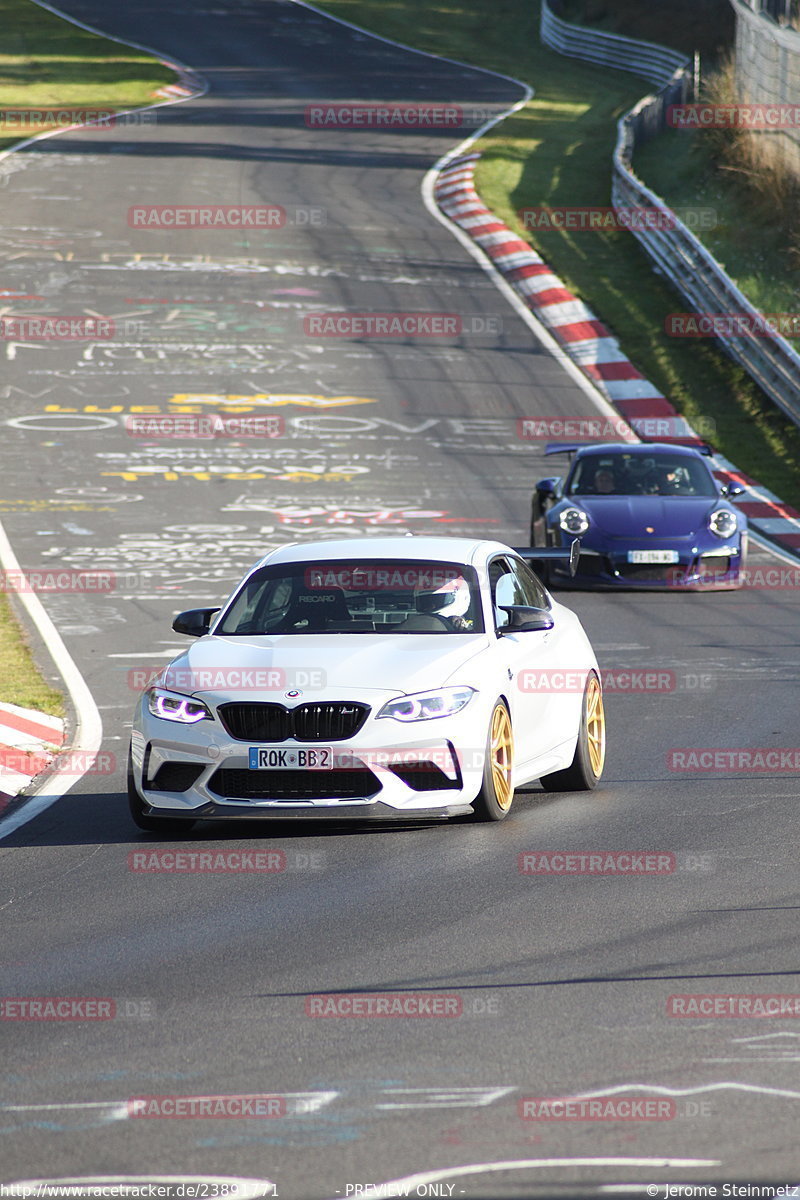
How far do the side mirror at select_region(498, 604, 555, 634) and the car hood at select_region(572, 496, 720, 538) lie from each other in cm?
892

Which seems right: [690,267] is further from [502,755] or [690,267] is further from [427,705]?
[427,705]

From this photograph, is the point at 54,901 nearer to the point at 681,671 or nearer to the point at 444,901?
the point at 444,901

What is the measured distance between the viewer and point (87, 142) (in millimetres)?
46844

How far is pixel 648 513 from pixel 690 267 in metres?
12.3

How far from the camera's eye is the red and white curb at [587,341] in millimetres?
22875

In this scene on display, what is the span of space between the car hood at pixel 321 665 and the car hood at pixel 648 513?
9.30 m

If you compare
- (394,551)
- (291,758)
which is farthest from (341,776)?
(394,551)

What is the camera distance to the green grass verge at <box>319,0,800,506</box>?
2641cm

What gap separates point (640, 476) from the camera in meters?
20.1

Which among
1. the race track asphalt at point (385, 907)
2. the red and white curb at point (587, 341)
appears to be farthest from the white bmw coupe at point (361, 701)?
the red and white curb at point (587, 341)

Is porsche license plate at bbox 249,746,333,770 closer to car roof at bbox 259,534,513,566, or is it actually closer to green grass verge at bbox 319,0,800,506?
car roof at bbox 259,534,513,566

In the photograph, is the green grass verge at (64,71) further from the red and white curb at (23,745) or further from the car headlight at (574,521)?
the red and white curb at (23,745)

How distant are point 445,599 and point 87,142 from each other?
130 ft

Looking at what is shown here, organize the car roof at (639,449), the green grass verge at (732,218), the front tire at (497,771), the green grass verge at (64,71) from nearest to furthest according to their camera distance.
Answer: the front tire at (497,771), the car roof at (639,449), the green grass verge at (732,218), the green grass verge at (64,71)
